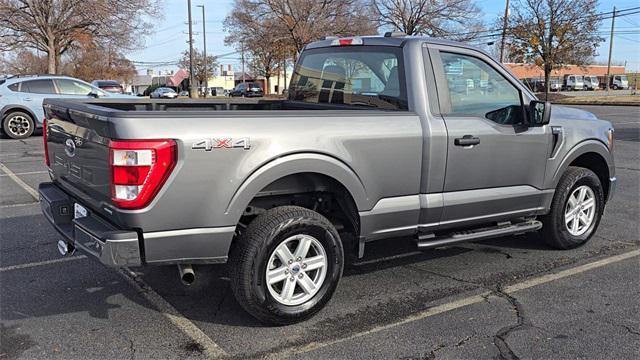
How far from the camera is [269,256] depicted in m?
3.51

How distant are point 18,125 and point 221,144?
13775 mm

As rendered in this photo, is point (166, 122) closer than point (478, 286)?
Yes

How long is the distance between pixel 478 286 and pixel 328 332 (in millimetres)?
1460

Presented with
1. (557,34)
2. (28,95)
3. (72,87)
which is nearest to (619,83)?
(557,34)

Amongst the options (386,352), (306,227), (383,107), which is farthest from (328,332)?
(383,107)

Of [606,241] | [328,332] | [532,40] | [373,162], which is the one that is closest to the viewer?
[328,332]

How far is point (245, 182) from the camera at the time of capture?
132 inches

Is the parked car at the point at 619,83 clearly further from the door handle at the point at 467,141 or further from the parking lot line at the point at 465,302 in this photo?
the door handle at the point at 467,141

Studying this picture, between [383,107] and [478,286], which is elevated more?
[383,107]

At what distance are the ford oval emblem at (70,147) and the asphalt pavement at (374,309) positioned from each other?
1.09m

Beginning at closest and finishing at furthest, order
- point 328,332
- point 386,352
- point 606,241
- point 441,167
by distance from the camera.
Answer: point 386,352, point 328,332, point 441,167, point 606,241

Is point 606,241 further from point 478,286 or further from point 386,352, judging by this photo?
point 386,352

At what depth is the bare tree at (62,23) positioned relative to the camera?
85.4 ft

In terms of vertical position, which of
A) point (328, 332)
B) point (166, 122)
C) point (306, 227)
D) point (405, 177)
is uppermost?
point (166, 122)
